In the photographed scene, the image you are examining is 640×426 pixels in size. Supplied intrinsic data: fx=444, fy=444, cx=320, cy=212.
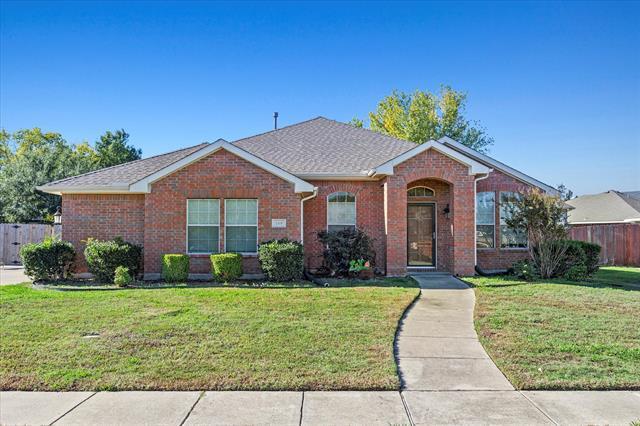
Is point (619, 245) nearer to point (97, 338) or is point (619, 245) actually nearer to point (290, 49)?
point (290, 49)

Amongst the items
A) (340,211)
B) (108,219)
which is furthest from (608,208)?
(108,219)

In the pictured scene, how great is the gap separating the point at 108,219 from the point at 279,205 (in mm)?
5360

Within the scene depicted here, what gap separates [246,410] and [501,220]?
13040 mm

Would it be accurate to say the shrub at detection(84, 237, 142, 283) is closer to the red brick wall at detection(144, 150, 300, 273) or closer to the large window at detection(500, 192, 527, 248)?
the red brick wall at detection(144, 150, 300, 273)

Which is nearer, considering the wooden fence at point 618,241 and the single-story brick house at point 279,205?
the single-story brick house at point 279,205

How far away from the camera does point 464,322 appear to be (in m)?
7.95

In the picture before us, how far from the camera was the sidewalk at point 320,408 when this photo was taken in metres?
4.17

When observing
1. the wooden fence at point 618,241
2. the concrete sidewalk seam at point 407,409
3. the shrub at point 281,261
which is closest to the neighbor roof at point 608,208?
the wooden fence at point 618,241

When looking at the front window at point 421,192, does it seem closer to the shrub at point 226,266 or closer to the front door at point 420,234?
the front door at point 420,234

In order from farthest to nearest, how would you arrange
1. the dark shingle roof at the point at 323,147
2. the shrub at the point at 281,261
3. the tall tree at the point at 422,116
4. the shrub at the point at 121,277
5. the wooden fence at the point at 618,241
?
the tall tree at the point at 422,116, the wooden fence at the point at 618,241, the dark shingle roof at the point at 323,147, the shrub at the point at 281,261, the shrub at the point at 121,277

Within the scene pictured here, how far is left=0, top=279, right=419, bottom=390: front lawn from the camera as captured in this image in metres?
5.09

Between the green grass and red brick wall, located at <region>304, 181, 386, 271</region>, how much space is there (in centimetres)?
429

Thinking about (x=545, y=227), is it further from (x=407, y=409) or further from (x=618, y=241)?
(x=407, y=409)

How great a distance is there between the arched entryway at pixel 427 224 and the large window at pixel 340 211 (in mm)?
1941
